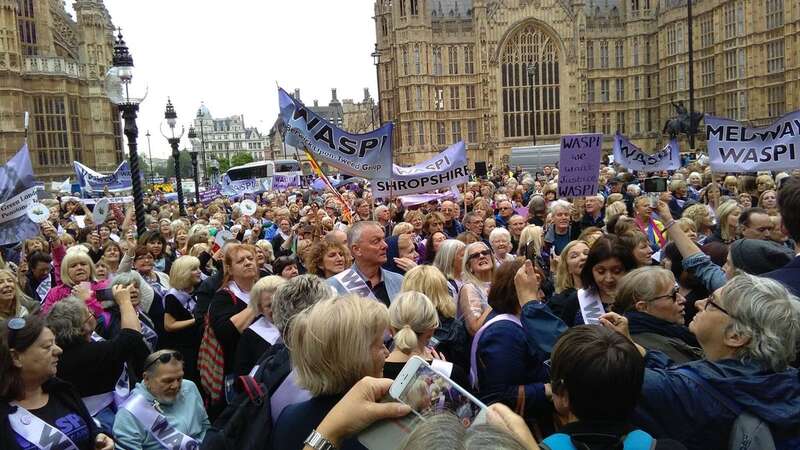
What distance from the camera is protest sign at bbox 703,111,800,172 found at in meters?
9.82

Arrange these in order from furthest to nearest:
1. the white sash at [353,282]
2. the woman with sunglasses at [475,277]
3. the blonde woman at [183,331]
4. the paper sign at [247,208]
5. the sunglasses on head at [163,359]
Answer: the paper sign at [247,208] → the blonde woman at [183,331] → the white sash at [353,282] → the woman with sunglasses at [475,277] → the sunglasses on head at [163,359]

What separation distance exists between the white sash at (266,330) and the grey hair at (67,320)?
104cm

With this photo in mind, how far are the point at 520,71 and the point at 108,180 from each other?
42239 millimetres

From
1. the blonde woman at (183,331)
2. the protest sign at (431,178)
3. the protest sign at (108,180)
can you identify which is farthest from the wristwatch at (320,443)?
the protest sign at (108,180)

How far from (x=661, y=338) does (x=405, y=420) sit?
5.63ft

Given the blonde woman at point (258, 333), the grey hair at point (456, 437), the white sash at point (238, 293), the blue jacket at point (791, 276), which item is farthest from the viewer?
the white sash at point (238, 293)

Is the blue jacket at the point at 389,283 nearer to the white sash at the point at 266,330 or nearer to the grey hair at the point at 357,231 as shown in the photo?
the grey hair at the point at 357,231

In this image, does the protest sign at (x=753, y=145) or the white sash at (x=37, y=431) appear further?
the protest sign at (x=753, y=145)

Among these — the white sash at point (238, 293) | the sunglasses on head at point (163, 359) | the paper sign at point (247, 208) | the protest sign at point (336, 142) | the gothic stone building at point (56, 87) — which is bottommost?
the sunglasses on head at point (163, 359)

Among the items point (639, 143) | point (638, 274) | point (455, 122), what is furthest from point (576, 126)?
point (638, 274)

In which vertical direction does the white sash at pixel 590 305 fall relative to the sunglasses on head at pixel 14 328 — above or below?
below

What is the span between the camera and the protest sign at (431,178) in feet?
34.8

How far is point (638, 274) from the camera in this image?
A: 3689 mm

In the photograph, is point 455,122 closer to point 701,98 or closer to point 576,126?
point 576,126
